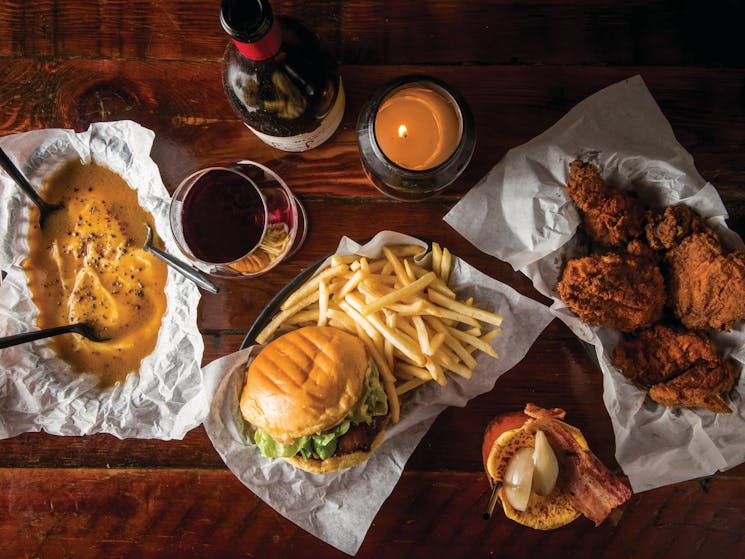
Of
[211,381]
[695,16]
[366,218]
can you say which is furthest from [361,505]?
[695,16]

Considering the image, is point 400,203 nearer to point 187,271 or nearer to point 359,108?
point 359,108

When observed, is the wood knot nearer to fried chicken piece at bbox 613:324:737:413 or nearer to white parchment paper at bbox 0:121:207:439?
white parchment paper at bbox 0:121:207:439

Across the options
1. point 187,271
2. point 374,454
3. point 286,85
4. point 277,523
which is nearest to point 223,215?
point 187,271

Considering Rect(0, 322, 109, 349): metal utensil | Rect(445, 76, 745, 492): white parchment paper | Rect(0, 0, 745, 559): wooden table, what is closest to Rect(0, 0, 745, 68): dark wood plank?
Rect(0, 0, 745, 559): wooden table

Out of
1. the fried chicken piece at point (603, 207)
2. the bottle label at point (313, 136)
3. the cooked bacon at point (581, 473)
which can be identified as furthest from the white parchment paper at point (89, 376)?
the fried chicken piece at point (603, 207)

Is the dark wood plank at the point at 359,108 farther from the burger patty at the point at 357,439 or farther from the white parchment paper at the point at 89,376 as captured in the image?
the burger patty at the point at 357,439

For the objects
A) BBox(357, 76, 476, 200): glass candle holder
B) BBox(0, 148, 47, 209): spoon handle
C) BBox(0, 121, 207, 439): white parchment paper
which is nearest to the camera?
BBox(357, 76, 476, 200): glass candle holder
